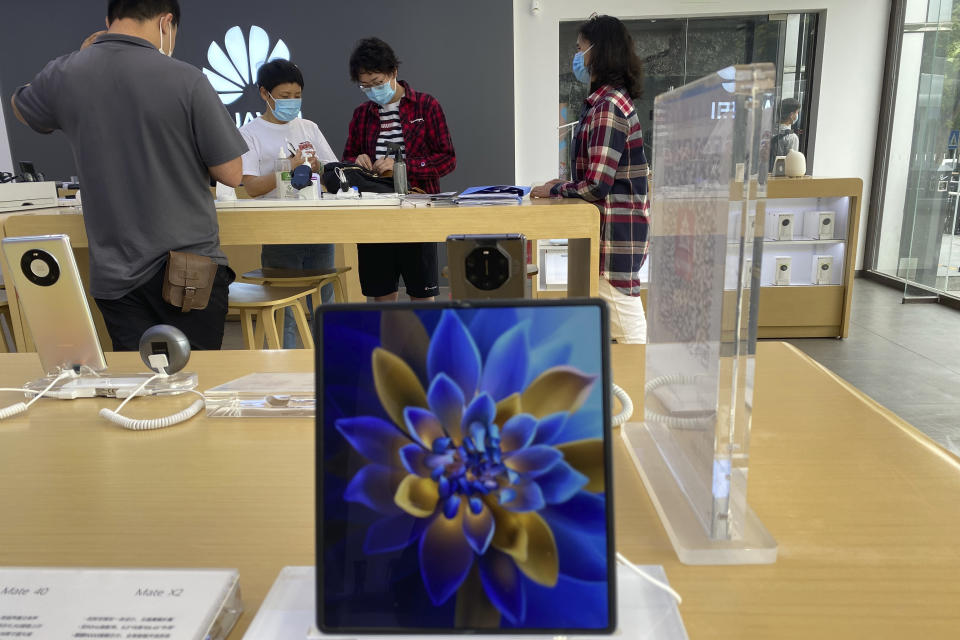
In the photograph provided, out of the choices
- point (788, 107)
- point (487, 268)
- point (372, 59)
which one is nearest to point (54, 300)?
point (487, 268)

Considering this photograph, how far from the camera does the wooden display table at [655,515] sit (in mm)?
498

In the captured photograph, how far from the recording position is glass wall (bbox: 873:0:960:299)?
14.5ft

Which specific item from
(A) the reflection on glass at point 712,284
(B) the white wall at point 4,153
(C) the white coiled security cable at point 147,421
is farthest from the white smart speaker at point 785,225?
(B) the white wall at point 4,153

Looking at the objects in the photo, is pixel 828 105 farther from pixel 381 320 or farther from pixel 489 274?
pixel 381 320

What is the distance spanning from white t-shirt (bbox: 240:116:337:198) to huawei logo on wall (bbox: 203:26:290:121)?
2.59 metres

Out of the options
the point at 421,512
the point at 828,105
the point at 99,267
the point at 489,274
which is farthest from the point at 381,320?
the point at 828,105

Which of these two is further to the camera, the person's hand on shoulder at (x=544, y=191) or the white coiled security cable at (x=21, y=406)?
the person's hand on shoulder at (x=544, y=191)

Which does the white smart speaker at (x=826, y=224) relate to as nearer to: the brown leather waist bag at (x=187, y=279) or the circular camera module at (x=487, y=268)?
the brown leather waist bag at (x=187, y=279)

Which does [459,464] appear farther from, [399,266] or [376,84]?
[376,84]

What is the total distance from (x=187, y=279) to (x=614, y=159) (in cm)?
141

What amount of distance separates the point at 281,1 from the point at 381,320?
5.58 meters

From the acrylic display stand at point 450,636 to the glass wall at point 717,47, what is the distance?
17.9 feet

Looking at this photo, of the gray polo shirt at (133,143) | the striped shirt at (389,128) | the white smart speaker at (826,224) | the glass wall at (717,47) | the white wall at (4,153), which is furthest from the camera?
the white wall at (4,153)

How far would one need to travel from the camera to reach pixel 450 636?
1.39 ft
